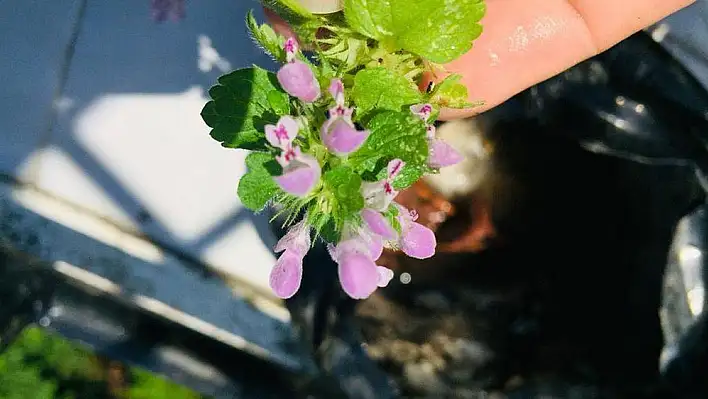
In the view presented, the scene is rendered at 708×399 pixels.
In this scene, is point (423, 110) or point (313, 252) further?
point (313, 252)

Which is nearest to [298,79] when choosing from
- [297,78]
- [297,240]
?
[297,78]

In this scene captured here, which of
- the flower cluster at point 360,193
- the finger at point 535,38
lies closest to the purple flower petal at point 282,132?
the flower cluster at point 360,193

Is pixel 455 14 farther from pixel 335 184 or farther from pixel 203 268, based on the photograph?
pixel 203 268

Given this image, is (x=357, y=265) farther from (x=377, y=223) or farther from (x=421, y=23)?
(x=421, y=23)

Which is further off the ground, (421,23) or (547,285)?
(421,23)

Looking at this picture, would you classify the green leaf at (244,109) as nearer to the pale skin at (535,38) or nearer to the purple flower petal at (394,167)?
the purple flower petal at (394,167)

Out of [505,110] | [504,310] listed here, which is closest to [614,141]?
[505,110]
